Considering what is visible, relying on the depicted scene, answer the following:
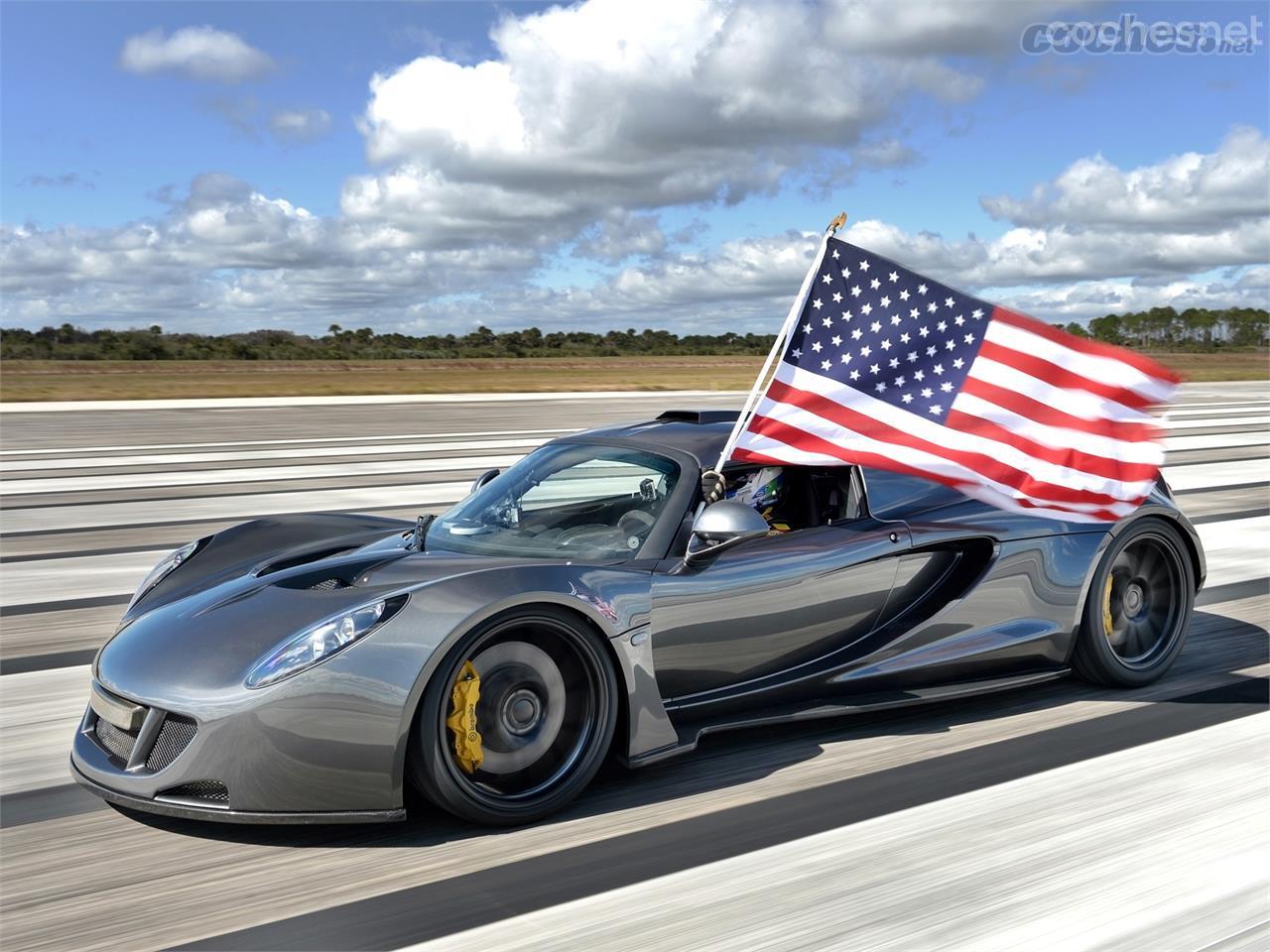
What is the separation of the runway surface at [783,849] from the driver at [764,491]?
85 centimetres

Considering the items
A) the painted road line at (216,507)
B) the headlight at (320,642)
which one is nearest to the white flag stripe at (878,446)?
the headlight at (320,642)

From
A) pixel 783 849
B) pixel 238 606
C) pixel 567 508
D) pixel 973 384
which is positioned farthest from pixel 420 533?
pixel 973 384

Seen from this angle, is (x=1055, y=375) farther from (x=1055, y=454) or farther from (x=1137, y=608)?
(x=1137, y=608)

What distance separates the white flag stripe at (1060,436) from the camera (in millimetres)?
5000

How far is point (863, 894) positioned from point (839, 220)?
2905 millimetres

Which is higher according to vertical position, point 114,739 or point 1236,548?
point 114,739

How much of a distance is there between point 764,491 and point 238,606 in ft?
6.70

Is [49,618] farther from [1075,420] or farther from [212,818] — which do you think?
[1075,420]

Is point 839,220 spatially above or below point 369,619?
above

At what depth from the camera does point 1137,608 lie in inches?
218

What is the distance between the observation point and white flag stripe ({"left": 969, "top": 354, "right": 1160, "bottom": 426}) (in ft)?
16.4

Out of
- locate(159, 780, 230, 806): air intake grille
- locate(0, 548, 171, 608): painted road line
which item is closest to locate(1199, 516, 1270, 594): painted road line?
locate(159, 780, 230, 806): air intake grille

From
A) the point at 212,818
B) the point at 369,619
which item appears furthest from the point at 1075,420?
the point at 212,818

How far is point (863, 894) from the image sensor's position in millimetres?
3252
